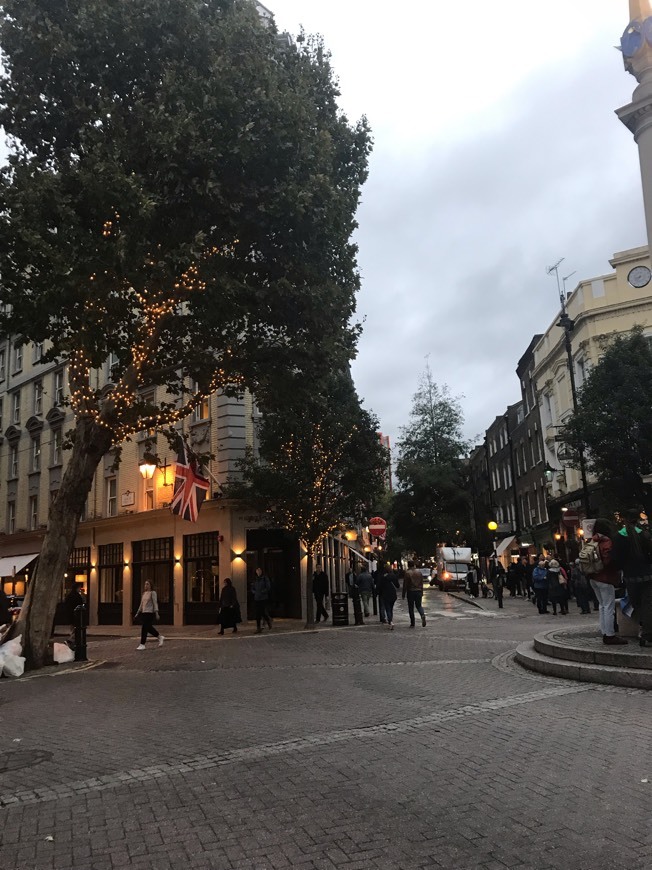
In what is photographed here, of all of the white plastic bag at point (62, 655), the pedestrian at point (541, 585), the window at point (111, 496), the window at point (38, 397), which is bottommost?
the white plastic bag at point (62, 655)

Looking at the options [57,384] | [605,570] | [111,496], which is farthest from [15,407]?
[605,570]

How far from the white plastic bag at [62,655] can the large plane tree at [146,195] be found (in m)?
0.58

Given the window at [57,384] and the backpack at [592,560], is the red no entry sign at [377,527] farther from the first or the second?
the window at [57,384]

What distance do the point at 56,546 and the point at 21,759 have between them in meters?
8.95

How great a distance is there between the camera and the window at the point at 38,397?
35.8 metres

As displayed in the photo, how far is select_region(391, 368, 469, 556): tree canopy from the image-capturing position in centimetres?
5578

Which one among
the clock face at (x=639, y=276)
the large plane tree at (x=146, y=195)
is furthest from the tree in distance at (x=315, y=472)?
the clock face at (x=639, y=276)

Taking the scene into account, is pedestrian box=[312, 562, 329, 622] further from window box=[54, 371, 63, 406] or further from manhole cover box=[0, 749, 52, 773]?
window box=[54, 371, 63, 406]

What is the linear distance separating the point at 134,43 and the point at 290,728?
1327 centimetres

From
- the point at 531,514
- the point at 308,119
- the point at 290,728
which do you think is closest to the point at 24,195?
the point at 308,119

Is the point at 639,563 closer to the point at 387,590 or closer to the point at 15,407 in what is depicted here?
the point at 387,590

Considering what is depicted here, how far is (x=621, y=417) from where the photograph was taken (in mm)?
21984

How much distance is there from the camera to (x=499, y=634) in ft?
51.6

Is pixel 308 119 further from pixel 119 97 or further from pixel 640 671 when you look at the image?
pixel 640 671
